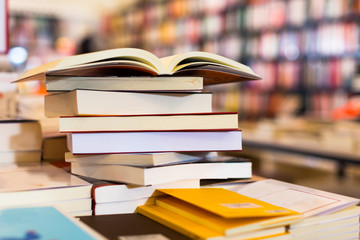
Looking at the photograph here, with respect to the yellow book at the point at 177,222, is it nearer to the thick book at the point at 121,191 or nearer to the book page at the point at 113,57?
the thick book at the point at 121,191

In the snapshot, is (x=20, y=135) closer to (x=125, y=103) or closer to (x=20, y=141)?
(x=20, y=141)

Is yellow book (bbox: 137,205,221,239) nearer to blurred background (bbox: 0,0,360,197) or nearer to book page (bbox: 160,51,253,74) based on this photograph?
book page (bbox: 160,51,253,74)

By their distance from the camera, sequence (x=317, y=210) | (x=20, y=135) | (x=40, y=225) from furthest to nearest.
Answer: (x=20, y=135) < (x=317, y=210) < (x=40, y=225)

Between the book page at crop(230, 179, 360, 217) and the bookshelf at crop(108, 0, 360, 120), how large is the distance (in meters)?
2.56

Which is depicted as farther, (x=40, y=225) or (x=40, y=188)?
(x=40, y=188)

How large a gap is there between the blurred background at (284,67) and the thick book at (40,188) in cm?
76

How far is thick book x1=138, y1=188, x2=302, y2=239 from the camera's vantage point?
55 centimetres

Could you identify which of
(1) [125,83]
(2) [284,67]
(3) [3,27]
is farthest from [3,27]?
(2) [284,67]

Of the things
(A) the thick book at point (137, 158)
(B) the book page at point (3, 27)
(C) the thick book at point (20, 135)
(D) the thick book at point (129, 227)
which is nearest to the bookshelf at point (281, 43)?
(B) the book page at point (3, 27)

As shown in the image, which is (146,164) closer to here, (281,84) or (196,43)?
(281,84)

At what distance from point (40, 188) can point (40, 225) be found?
14 centimetres

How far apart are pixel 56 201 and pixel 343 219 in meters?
0.46

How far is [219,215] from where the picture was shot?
589 mm

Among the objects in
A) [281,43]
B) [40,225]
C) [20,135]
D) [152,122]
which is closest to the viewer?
[40,225]
